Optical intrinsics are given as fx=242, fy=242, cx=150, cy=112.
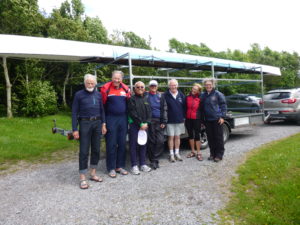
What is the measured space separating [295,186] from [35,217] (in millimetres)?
3507

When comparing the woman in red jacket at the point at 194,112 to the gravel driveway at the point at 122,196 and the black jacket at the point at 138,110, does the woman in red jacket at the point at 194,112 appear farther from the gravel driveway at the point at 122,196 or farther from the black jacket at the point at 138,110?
the black jacket at the point at 138,110

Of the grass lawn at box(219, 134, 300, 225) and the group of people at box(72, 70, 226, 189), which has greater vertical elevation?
the group of people at box(72, 70, 226, 189)

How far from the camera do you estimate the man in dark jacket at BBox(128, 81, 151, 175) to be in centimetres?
439

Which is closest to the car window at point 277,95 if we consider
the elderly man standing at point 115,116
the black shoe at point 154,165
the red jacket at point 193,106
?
the red jacket at point 193,106

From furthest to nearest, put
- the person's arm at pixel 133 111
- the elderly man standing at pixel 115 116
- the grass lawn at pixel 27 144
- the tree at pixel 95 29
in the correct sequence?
the tree at pixel 95 29 → the grass lawn at pixel 27 144 → the person's arm at pixel 133 111 → the elderly man standing at pixel 115 116

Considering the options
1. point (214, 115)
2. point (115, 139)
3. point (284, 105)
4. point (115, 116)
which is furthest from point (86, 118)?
point (284, 105)

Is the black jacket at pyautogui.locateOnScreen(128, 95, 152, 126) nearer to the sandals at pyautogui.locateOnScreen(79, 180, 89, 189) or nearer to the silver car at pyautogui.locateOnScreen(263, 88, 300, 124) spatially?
the sandals at pyautogui.locateOnScreen(79, 180, 89, 189)

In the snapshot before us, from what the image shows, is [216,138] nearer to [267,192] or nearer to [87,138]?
[267,192]

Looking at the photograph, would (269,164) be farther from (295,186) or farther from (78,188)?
(78,188)

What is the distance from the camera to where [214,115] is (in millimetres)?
4996

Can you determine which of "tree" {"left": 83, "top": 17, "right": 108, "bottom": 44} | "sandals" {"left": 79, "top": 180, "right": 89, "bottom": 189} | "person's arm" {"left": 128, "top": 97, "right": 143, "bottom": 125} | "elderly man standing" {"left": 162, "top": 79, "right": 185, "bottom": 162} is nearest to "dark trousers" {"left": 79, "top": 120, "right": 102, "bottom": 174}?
"sandals" {"left": 79, "top": 180, "right": 89, "bottom": 189}

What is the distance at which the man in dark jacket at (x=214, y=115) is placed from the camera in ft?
16.4

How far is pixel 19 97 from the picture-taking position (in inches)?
548

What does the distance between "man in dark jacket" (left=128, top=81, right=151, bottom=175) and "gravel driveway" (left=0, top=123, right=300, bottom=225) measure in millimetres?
326
